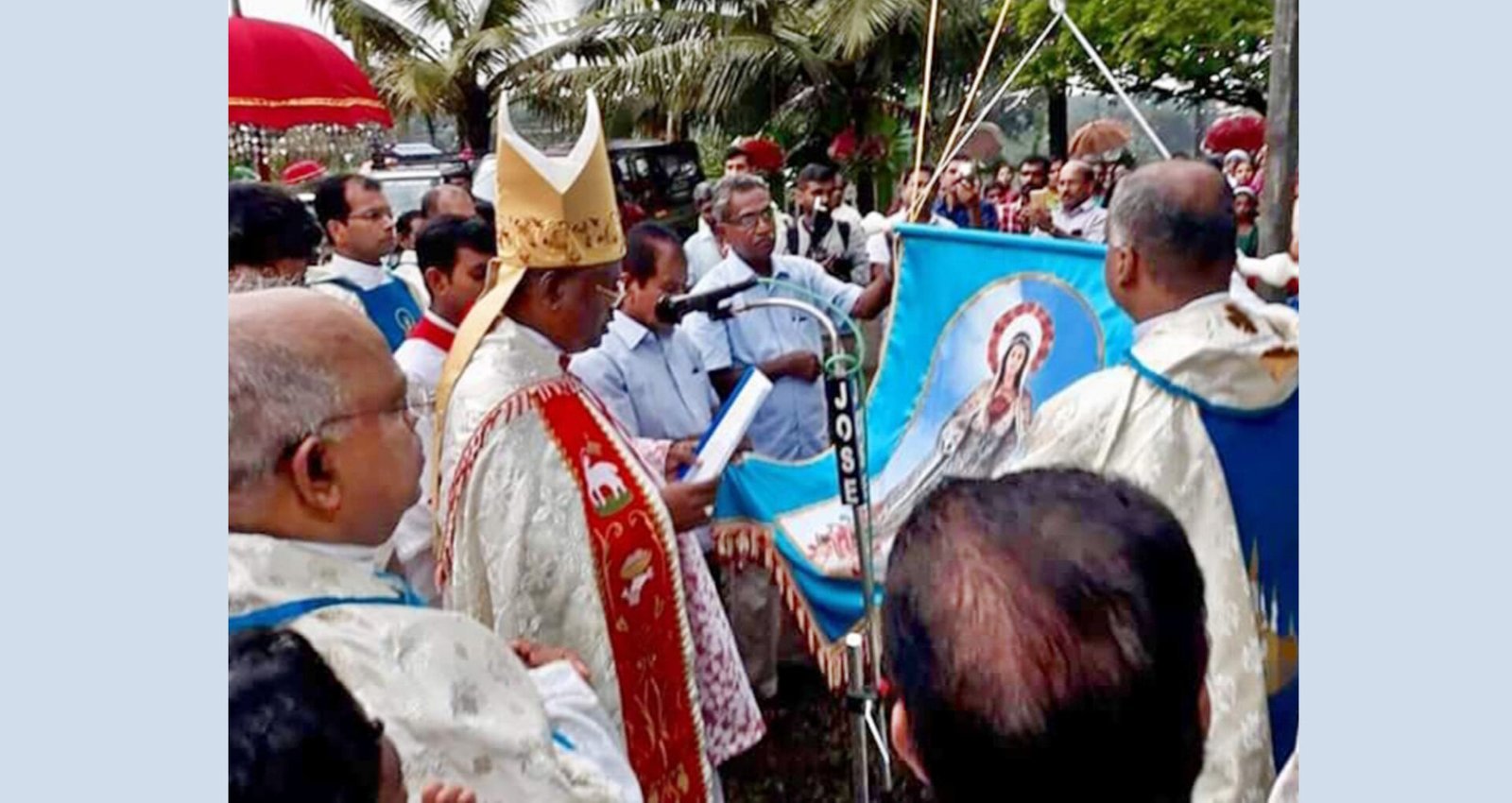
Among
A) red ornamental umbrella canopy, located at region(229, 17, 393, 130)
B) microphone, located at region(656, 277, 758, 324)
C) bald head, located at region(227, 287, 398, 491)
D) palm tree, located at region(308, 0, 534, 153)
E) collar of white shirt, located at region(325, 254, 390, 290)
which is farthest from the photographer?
palm tree, located at region(308, 0, 534, 153)

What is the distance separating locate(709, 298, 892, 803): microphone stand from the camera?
112 inches

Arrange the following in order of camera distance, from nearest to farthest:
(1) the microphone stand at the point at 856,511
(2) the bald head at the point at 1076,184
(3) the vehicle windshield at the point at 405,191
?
(1) the microphone stand at the point at 856,511 < (2) the bald head at the point at 1076,184 < (3) the vehicle windshield at the point at 405,191

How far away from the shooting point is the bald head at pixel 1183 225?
86.7 inches

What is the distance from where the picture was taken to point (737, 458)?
3477 millimetres

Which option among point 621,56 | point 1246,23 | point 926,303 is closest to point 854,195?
point 621,56

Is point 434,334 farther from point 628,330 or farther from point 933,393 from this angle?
point 933,393

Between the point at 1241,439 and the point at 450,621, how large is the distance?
1.28 metres

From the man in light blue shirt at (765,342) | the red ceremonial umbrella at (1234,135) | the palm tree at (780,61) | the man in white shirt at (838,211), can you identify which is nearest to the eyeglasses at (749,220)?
the man in light blue shirt at (765,342)

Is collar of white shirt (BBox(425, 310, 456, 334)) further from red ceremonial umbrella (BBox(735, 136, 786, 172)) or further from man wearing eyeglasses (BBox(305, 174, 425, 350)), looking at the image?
red ceremonial umbrella (BBox(735, 136, 786, 172))

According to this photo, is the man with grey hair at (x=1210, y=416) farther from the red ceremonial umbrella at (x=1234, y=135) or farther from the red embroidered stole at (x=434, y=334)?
the red ceremonial umbrella at (x=1234, y=135)

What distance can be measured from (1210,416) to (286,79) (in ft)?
16.6

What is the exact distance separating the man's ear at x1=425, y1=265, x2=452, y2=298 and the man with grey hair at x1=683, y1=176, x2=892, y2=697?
926mm

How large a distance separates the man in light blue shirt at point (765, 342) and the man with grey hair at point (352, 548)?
97.0 inches

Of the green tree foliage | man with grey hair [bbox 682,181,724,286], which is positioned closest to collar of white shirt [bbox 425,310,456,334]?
man with grey hair [bbox 682,181,724,286]
